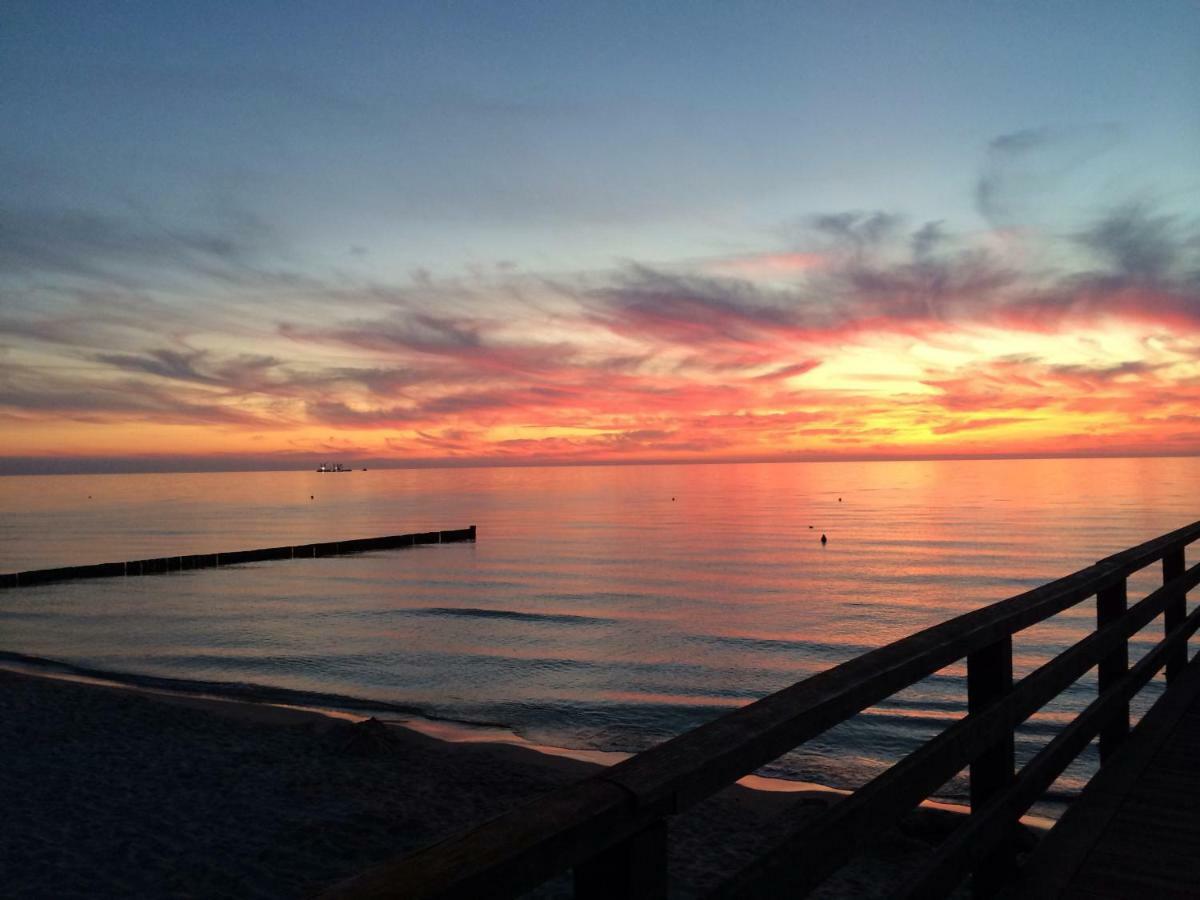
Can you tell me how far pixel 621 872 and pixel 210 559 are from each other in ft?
178

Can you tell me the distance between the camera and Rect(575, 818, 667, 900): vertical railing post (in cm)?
173

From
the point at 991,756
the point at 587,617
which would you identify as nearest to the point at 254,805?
the point at 991,756

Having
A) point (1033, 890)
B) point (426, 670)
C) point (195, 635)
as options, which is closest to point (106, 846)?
point (1033, 890)

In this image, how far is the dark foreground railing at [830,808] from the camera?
153cm

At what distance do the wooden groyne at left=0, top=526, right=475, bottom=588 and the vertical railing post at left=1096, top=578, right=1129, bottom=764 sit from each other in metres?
45.9

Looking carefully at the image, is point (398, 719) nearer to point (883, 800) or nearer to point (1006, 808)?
point (1006, 808)

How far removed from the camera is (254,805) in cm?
1192

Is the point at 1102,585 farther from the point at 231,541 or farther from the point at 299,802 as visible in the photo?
the point at 231,541

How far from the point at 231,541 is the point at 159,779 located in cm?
6225

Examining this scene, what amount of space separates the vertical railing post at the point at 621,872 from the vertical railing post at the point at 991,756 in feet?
7.35

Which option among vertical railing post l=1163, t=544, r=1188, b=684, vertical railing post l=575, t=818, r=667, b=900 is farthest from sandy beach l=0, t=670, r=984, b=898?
vertical railing post l=575, t=818, r=667, b=900

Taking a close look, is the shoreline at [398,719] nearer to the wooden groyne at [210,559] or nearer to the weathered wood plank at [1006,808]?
the weathered wood plank at [1006,808]

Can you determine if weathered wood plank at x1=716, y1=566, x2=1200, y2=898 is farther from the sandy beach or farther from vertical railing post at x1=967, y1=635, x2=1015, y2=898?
the sandy beach

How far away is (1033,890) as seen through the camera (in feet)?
13.2
